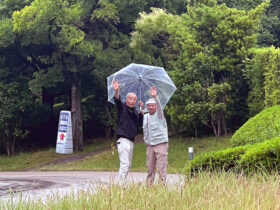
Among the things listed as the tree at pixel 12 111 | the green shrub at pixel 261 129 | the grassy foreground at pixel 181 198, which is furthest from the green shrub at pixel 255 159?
the tree at pixel 12 111

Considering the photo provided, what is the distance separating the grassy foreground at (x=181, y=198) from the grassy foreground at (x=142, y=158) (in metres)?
13.6

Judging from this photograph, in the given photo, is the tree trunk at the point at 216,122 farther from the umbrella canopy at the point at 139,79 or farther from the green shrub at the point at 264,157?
the green shrub at the point at 264,157

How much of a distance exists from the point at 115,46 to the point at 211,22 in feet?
16.5

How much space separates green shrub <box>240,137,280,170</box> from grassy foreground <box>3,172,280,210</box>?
2.04 metres

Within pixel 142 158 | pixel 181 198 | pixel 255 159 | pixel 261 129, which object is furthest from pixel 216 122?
pixel 181 198

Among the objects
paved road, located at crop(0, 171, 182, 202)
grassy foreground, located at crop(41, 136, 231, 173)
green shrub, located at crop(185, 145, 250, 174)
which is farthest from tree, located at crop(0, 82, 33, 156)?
green shrub, located at crop(185, 145, 250, 174)

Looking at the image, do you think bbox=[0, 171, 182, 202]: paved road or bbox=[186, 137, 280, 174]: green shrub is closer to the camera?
bbox=[0, 171, 182, 202]: paved road

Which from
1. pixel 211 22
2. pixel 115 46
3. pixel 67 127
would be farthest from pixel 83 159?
pixel 211 22

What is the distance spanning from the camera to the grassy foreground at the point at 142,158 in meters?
21.7

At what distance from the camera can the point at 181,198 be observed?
621 cm

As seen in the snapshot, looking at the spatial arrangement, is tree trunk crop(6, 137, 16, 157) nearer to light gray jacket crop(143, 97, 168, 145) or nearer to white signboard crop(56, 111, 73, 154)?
white signboard crop(56, 111, 73, 154)

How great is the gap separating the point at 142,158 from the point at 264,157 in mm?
14328

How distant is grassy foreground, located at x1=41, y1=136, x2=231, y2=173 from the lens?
856 inches

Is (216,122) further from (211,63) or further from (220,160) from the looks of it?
(220,160)
